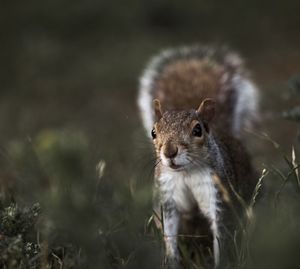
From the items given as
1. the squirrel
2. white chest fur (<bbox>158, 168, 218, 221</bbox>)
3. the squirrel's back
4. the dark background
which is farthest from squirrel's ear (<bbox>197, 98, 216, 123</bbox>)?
the squirrel's back

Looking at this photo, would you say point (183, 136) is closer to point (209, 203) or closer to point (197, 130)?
point (197, 130)

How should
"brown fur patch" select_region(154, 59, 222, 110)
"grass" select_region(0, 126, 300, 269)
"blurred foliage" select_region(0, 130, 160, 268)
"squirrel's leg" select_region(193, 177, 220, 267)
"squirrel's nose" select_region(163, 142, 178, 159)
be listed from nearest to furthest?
1. "grass" select_region(0, 126, 300, 269)
2. "blurred foliage" select_region(0, 130, 160, 268)
3. "squirrel's nose" select_region(163, 142, 178, 159)
4. "squirrel's leg" select_region(193, 177, 220, 267)
5. "brown fur patch" select_region(154, 59, 222, 110)

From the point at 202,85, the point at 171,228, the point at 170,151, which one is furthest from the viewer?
the point at 202,85

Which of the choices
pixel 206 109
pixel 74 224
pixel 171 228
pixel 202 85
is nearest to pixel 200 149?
pixel 206 109

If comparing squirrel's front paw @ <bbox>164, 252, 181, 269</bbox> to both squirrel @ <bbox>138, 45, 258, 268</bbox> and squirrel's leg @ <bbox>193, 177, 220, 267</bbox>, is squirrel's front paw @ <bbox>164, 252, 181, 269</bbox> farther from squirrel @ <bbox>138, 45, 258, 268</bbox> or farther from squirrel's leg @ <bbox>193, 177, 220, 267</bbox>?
squirrel's leg @ <bbox>193, 177, 220, 267</bbox>

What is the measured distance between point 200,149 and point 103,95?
640cm

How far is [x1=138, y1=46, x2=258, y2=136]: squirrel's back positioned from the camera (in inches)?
142

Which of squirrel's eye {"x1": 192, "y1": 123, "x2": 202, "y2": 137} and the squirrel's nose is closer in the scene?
the squirrel's nose

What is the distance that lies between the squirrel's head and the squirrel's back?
0.74 metres

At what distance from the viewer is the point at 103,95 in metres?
8.92

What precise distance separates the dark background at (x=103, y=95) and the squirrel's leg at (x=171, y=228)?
76 mm

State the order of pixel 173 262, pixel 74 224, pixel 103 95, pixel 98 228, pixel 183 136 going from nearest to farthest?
pixel 74 224, pixel 98 228, pixel 183 136, pixel 173 262, pixel 103 95

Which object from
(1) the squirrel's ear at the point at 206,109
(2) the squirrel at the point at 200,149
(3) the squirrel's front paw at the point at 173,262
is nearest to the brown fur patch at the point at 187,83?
(2) the squirrel at the point at 200,149

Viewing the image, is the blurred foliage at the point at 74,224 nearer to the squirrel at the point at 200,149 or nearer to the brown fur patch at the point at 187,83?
the squirrel at the point at 200,149
